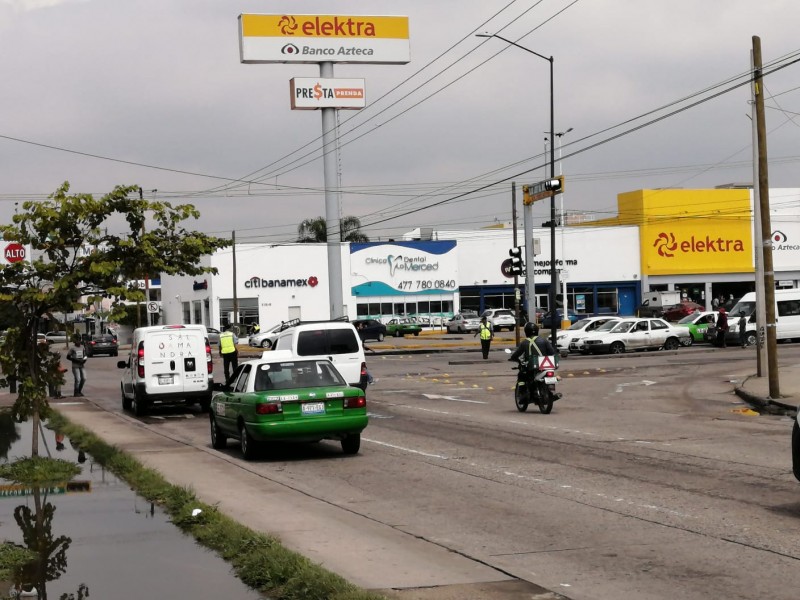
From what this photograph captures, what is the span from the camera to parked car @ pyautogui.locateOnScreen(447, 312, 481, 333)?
73.6 meters

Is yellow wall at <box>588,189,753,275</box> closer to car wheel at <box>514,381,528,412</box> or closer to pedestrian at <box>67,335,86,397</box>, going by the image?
pedestrian at <box>67,335,86,397</box>

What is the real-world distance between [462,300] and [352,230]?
10.6 meters

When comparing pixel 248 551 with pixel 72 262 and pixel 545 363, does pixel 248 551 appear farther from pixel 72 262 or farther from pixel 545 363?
pixel 545 363

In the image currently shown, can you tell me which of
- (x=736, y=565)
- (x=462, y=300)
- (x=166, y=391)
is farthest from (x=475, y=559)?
(x=462, y=300)

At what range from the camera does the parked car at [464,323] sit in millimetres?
73562

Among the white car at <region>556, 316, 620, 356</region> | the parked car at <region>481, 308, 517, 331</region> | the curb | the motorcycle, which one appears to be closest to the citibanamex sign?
the parked car at <region>481, 308, 517, 331</region>

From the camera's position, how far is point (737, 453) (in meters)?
14.8

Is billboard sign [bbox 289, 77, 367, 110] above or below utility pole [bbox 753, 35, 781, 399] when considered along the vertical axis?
above

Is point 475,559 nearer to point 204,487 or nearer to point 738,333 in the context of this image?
point 204,487

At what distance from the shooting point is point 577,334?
152 ft

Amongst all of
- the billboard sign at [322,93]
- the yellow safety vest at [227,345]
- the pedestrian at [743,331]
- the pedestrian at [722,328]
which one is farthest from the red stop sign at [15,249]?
the billboard sign at [322,93]

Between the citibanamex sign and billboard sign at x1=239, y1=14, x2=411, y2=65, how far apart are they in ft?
92.9

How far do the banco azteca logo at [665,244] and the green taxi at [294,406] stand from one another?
69717 millimetres

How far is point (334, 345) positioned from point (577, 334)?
79.5ft
